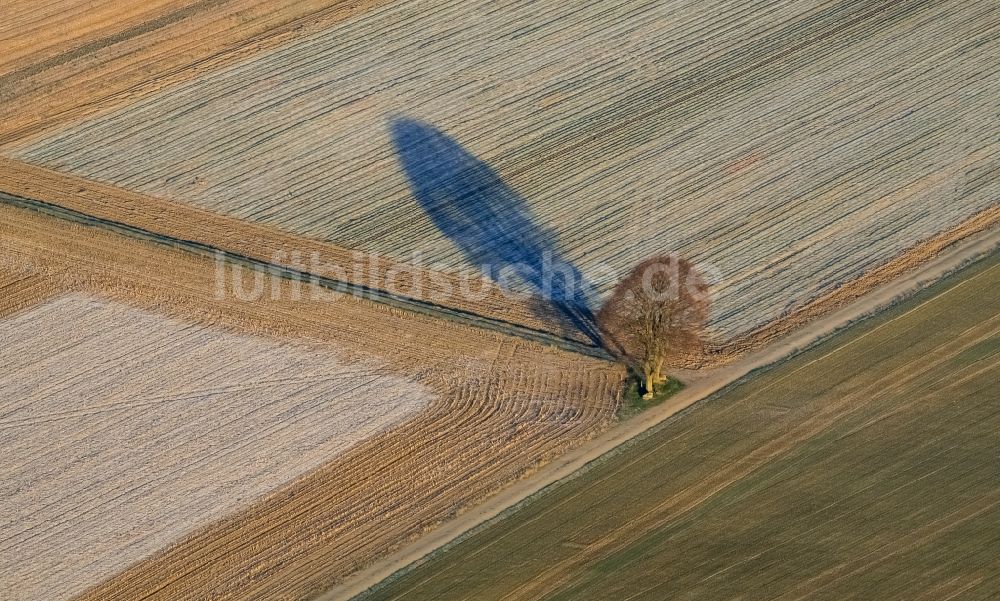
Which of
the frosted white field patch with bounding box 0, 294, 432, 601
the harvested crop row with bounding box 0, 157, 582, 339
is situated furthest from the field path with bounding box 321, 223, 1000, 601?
the frosted white field patch with bounding box 0, 294, 432, 601

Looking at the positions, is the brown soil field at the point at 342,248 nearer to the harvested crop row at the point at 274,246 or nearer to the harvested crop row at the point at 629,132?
the harvested crop row at the point at 274,246

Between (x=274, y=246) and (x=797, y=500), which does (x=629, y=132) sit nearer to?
(x=274, y=246)

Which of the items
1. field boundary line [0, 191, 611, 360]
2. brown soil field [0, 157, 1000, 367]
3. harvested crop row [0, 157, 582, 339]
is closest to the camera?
field boundary line [0, 191, 611, 360]

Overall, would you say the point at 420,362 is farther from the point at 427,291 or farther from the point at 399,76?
the point at 399,76

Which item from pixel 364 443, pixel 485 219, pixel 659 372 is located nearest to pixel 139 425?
pixel 364 443

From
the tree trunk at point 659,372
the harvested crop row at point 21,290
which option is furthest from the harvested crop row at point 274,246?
the harvested crop row at point 21,290

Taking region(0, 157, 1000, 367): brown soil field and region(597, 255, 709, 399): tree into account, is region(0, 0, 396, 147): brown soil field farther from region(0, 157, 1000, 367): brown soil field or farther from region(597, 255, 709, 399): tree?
region(597, 255, 709, 399): tree
